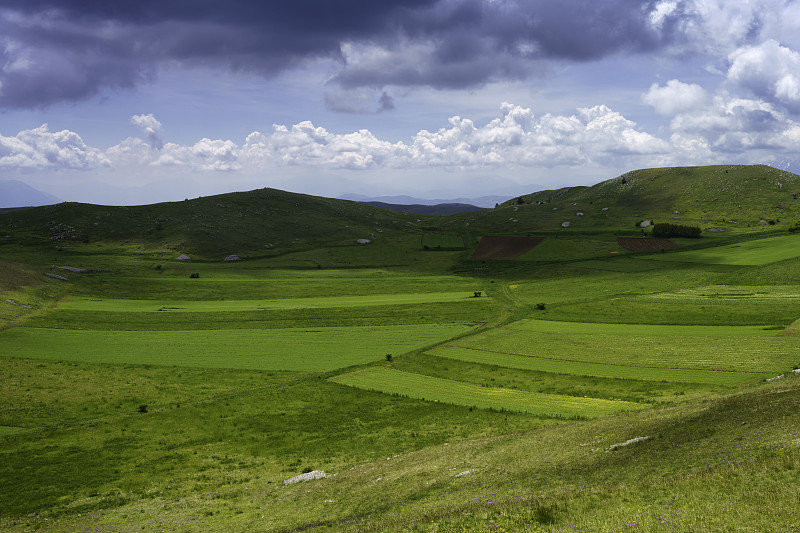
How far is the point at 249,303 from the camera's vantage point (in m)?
130

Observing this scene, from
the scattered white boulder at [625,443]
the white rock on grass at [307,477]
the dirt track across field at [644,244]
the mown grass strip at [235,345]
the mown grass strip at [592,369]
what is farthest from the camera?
the dirt track across field at [644,244]

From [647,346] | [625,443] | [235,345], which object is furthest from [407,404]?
[235,345]

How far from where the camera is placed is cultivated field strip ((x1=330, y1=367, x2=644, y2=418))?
55.9 meters

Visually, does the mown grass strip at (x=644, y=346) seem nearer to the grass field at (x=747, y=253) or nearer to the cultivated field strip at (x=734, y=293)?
the cultivated field strip at (x=734, y=293)

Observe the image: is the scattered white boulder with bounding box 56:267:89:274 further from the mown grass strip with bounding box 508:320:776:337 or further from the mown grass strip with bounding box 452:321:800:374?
the mown grass strip with bounding box 508:320:776:337

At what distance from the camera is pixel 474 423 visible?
54.8m

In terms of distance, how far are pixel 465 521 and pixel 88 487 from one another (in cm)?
3761

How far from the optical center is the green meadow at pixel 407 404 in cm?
2555

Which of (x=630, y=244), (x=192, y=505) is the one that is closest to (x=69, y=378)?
(x=192, y=505)

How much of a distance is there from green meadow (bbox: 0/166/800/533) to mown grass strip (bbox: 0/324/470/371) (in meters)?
0.60

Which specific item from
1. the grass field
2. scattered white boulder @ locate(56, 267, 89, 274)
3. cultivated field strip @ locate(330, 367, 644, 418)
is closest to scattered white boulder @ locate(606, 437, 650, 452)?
cultivated field strip @ locate(330, 367, 644, 418)

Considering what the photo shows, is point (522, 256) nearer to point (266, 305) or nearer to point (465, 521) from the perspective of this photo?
point (266, 305)

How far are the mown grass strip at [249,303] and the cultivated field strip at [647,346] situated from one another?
37.2 metres

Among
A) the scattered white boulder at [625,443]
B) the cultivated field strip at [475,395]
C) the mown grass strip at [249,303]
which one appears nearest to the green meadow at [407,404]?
the scattered white boulder at [625,443]
